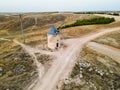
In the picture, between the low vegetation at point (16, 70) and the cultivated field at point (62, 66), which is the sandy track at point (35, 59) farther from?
the low vegetation at point (16, 70)

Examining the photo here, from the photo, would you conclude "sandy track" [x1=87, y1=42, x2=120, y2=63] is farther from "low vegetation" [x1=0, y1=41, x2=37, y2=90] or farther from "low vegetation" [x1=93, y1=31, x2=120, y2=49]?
"low vegetation" [x1=0, y1=41, x2=37, y2=90]

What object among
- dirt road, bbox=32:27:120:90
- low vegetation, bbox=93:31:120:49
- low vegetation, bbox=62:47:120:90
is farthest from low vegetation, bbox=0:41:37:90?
low vegetation, bbox=93:31:120:49

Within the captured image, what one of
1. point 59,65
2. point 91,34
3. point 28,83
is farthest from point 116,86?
point 91,34

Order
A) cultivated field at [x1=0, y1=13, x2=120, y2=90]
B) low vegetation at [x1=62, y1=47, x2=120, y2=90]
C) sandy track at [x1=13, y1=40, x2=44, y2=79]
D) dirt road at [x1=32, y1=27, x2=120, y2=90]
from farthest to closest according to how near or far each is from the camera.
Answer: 1. sandy track at [x1=13, y1=40, x2=44, y2=79]
2. cultivated field at [x1=0, y1=13, x2=120, y2=90]
3. low vegetation at [x1=62, y1=47, x2=120, y2=90]
4. dirt road at [x1=32, y1=27, x2=120, y2=90]

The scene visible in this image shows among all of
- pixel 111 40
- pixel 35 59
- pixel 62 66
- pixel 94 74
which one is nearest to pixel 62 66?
pixel 62 66

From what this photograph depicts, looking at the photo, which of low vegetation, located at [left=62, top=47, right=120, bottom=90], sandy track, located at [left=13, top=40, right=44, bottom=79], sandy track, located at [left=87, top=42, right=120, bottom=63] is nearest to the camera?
low vegetation, located at [left=62, top=47, right=120, bottom=90]

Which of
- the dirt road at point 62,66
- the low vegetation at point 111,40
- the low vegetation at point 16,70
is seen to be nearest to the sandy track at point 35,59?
the low vegetation at point 16,70

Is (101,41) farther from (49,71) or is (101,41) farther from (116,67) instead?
(49,71)
